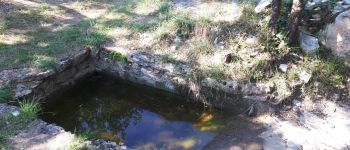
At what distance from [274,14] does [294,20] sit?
15.7 inches

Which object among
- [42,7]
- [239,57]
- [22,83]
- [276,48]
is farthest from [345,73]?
Answer: [42,7]

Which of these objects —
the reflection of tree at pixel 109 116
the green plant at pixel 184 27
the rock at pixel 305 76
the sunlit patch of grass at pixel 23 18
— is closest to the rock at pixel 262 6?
the green plant at pixel 184 27

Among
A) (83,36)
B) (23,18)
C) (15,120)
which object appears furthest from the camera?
(23,18)

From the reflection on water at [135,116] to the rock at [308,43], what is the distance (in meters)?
2.14

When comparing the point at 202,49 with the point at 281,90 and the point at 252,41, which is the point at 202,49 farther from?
the point at 281,90

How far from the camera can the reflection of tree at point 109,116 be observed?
668 cm

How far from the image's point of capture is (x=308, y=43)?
728cm

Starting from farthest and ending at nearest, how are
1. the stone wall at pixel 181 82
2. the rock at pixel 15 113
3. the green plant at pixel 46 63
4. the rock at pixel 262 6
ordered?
the rock at pixel 262 6 → the green plant at pixel 46 63 → the stone wall at pixel 181 82 → the rock at pixel 15 113

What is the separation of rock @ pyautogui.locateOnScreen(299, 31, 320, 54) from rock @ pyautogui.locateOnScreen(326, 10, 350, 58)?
280 mm

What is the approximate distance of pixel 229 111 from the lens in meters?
7.08

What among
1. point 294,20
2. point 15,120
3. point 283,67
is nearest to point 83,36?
point 15,120

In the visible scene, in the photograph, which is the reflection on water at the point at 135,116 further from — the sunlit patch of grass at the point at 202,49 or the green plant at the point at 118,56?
the sunlit patch of grass at the point at 202,49

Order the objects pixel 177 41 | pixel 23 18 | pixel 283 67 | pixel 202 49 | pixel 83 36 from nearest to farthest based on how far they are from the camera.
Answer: pixel 283 67
pixel 202 49
pixel 177 41
pixel 83 36
pixel 23 18

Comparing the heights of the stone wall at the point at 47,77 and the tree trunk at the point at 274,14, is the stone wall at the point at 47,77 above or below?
below
